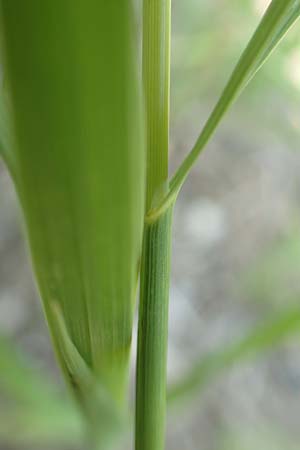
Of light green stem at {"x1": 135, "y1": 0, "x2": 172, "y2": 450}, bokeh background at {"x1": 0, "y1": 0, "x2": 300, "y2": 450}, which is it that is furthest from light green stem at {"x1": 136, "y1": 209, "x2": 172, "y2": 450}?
bokeh background at {"x1": 0, "y1": 0, "x2": 300, "y2": 450}

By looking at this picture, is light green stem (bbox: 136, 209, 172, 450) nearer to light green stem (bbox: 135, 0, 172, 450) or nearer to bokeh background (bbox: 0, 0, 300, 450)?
light green stem (bbox: 135, 0, 172, 450)

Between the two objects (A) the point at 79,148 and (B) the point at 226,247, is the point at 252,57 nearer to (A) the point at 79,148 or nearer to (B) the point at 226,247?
(A) the point at 79,148

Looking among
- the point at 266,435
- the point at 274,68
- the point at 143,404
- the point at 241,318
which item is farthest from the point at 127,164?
the point at 241,318

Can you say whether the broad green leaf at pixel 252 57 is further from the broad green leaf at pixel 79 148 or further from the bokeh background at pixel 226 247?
the bokeh background at pixel 226 247

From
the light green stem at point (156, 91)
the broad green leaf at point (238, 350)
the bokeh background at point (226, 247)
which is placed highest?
the light green stem at point (156, 91)

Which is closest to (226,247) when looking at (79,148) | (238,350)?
(238,350)

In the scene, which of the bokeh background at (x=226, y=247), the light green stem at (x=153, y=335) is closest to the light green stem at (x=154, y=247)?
the light green stem at (x=153, y=335)

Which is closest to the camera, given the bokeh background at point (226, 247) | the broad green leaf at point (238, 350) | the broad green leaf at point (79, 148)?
the broad green leaf at point (79, 148)
